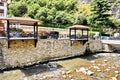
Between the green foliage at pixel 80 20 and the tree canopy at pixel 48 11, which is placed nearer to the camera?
the tree canopy at pixel 48 11

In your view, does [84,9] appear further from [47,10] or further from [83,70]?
[83,70]

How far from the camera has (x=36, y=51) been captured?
24.1 m

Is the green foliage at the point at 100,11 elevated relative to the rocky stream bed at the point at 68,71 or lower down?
elevated

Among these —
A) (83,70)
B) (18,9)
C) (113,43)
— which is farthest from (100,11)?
(18,9)

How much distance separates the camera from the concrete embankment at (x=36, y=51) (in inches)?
835

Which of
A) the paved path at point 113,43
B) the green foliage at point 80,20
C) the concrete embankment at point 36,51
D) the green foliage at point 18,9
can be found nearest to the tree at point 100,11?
the paved path at point 113,43

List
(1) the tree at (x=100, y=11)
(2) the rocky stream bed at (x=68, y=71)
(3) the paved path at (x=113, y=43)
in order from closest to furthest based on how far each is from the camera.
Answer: (2) the rocky stream bed at (x=68, y=71)
(3) the paved path at (x=113, y=43)
(1) the tree at (x=100, y=11)

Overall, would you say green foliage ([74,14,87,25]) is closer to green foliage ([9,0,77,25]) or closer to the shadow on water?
green foliage ([9,0,77,25])

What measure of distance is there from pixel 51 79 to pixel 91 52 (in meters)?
15.0

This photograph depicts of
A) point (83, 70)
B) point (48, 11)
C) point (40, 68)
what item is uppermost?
point (48, 11)

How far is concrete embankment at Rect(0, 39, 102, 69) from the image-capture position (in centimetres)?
2120

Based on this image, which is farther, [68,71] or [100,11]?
[100,11]

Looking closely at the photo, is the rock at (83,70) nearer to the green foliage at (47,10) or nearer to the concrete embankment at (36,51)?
the concrete embankment at (36,51)

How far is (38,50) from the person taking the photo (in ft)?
80.0
